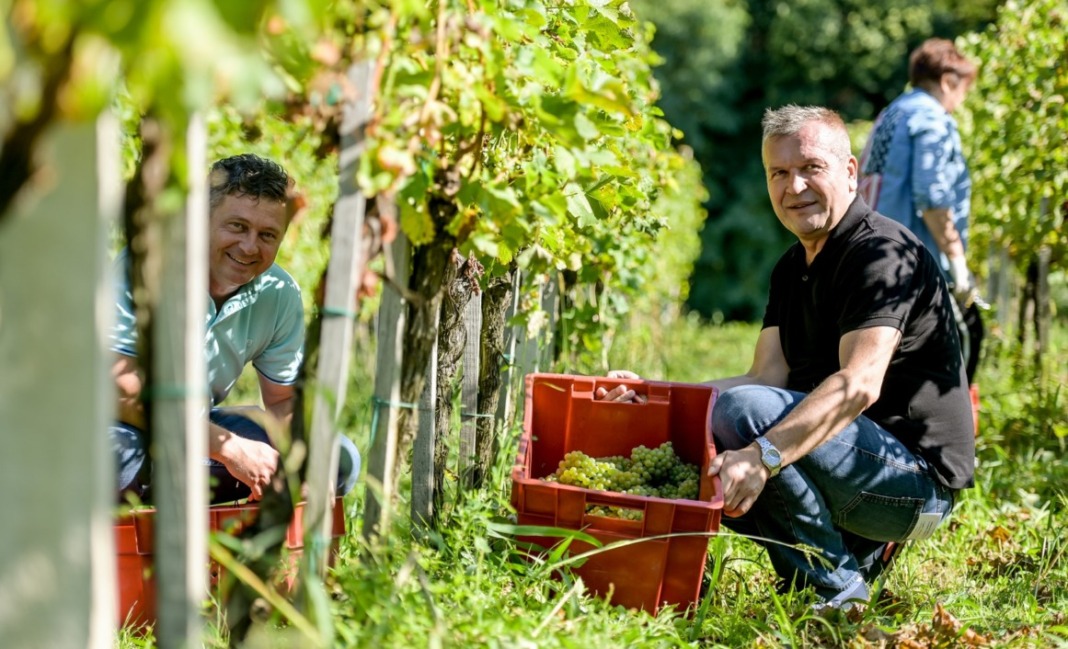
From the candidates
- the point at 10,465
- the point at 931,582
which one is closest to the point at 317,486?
the point at 10,465

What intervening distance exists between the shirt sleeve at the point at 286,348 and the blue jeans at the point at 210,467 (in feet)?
0.56

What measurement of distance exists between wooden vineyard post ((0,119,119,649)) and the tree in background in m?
19.2

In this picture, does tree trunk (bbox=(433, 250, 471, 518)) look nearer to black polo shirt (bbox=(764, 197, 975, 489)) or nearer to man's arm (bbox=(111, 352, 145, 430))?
man's arm (bbox=(111, 352, 145, 430))

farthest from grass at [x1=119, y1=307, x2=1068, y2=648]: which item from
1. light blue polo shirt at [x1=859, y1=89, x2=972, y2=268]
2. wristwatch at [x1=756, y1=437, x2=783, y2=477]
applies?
light blue polo shirt at [x1=859, y1=89, x2=972, y2=268]

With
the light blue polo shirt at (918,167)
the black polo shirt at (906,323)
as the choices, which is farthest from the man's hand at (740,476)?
the light blue polo shirt at (918,167)

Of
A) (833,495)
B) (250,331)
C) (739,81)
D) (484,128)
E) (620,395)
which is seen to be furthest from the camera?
(739,81)

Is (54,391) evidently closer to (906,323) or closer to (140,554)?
(140,554)

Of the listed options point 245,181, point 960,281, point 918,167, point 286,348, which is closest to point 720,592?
point 286,348

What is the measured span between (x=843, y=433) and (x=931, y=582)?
721mm

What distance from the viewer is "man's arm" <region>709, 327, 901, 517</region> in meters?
2.64

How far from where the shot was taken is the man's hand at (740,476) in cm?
259

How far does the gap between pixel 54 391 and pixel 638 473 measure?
6.43ft

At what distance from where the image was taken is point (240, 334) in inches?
116

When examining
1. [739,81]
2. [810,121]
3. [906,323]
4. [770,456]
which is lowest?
[770,456]
